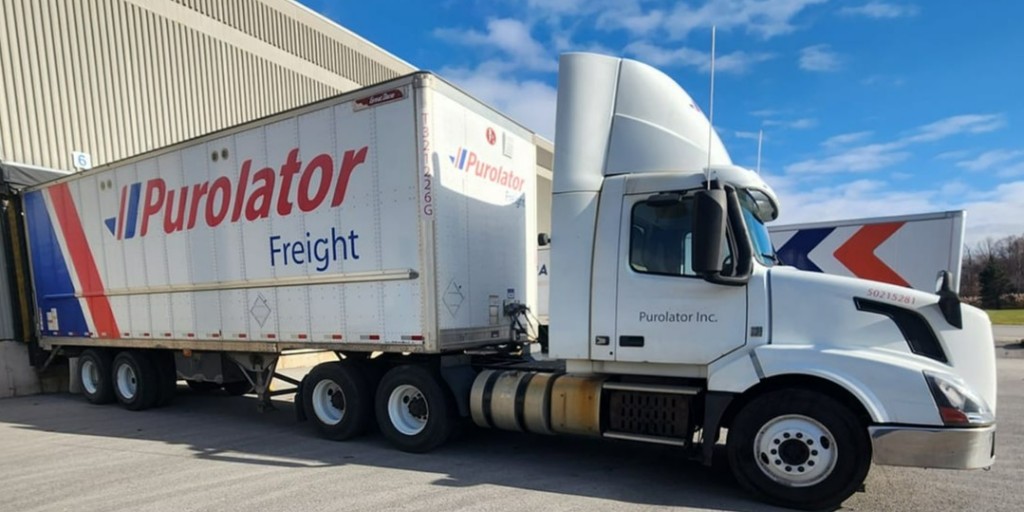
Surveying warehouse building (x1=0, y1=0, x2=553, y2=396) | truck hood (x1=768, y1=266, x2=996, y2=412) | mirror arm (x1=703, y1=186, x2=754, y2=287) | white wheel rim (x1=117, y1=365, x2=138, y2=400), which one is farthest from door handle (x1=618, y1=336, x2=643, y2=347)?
warehouse building (x1=0, y1=0, x2=553, y2=396)

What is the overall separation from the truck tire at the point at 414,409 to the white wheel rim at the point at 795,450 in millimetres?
3062

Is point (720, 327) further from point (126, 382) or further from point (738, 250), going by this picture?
point (126, 382)

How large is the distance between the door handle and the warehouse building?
11709mm

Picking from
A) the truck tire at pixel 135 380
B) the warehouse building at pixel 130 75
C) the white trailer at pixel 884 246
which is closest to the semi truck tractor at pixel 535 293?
the truck tire at pixel 135 380

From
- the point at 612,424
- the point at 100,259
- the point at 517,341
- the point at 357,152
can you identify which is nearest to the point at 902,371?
the point at 612,424

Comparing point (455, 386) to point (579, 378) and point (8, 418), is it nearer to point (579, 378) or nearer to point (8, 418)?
point (579, 378)

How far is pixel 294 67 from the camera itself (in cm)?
1733

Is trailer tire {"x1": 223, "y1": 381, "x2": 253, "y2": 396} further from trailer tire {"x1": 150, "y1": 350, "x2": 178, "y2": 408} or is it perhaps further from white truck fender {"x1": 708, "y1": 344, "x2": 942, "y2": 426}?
white truck fender {"x1": 708, "y1": 344, "x2": 942, "y2": 426}

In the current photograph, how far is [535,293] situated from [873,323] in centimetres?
396

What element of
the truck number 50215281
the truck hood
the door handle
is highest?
the truck number 50215281

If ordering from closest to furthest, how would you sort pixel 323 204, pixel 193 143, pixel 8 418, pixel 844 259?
pixel 323 204, pixel 193 143, pixel 8 418, pixel 844 259

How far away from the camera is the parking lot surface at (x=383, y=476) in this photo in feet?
14.9

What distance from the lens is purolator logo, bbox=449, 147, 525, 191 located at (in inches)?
238

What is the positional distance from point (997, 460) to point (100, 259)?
39.7 feet
